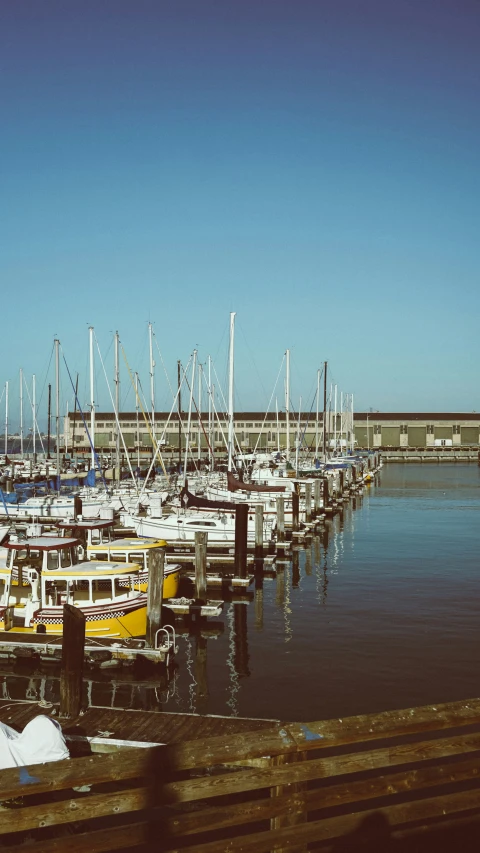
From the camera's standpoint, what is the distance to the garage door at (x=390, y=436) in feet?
567

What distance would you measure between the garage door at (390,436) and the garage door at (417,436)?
111 inches

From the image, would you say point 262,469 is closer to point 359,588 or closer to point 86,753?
point 359,588

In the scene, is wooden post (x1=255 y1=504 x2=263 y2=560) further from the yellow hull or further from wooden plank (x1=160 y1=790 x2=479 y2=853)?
wooden plank (x1=160 y1=790 x2=479 y2=853)

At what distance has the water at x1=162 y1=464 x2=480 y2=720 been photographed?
2095 cm

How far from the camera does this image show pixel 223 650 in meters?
26.1

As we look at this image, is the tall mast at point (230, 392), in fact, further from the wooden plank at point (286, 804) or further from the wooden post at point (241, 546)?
the wooden plank at point (286, 804)

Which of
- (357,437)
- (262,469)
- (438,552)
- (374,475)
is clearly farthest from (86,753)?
(357,437)

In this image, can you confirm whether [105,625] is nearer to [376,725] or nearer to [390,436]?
[376,725]

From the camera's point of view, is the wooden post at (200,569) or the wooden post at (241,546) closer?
the wooden post at (200,569)

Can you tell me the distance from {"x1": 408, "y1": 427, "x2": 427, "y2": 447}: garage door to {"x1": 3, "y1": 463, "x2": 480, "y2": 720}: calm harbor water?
12683cm

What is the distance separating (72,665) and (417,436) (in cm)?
16170

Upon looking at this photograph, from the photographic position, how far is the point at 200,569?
30125 mm

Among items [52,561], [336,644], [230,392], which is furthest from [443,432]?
[52,561]

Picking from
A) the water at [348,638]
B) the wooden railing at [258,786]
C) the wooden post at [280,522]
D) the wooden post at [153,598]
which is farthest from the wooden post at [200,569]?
the wooden railing at [258,786]
